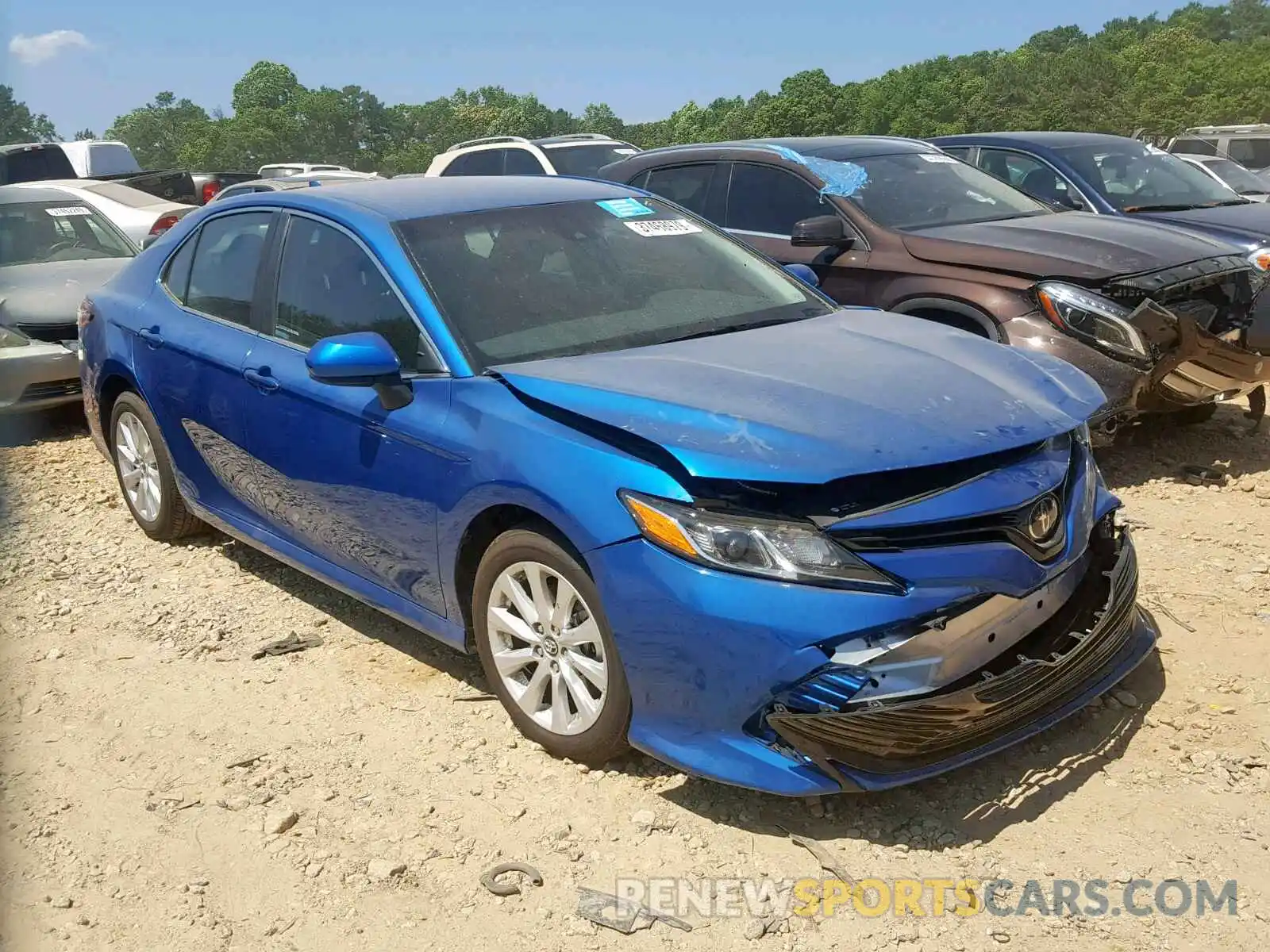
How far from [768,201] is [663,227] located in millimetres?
2685

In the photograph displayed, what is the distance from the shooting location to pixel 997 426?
10.5 feet

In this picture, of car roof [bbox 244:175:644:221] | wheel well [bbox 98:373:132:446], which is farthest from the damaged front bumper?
wheel well [bbox 98:373:132:446]

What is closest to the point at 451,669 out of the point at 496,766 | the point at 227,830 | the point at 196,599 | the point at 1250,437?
the point at 496,766

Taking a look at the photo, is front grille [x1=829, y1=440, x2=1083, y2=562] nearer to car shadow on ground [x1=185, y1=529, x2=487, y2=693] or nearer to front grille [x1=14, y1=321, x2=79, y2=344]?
car shadow on ground [x1=185, y1=529, x2=487, y2=693]

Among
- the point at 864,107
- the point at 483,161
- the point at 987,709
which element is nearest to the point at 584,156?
the point at 483,161

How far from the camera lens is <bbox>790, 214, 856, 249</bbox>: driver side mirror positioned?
6375 millimetres

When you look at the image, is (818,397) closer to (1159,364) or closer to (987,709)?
(987,709)

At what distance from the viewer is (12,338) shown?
7707 mm

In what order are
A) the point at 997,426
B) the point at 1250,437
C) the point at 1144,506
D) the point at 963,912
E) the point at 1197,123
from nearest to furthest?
the point at 963,912 < the point at 997,426 < the point at 1144,506 < the point at 1250,437 < the point at 1197,123

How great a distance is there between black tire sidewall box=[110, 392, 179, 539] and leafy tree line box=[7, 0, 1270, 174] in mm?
1792

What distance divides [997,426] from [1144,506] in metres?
2.79

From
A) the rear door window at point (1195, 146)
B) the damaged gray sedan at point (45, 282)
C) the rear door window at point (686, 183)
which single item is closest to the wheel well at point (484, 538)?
the rear door window at point (686, 183)

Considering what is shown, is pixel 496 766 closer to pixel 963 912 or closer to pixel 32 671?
pixel 963 912

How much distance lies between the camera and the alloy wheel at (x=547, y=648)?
3314mm
